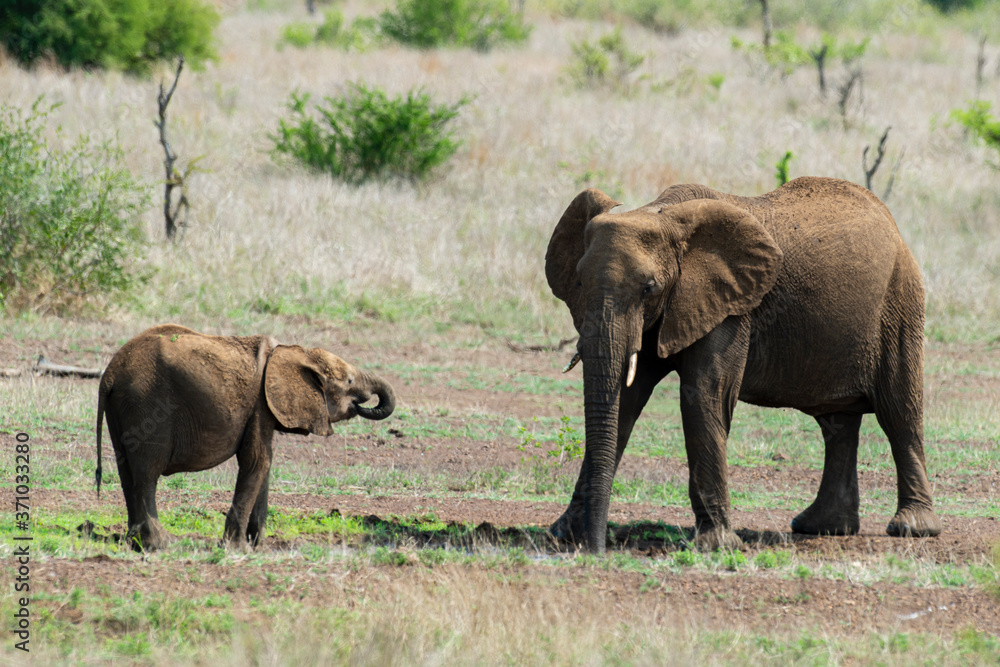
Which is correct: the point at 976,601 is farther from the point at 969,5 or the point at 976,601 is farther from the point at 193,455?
the point at 969,5

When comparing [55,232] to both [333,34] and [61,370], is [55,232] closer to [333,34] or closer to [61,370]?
[61,370]

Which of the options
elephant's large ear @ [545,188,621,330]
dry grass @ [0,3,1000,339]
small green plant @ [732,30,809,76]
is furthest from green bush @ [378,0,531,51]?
elephant's large ear @ [545,188,621,330]

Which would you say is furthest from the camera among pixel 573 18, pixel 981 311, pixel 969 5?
pixel 969 5

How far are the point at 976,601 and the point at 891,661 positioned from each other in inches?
52.6

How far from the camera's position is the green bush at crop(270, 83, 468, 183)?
22.6 m

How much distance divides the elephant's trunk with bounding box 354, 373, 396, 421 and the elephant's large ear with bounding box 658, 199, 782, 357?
172 cm

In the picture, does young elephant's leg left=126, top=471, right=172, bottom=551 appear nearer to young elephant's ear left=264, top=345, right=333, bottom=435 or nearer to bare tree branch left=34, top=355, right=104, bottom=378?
young elephant's ear left=264, top=345, right=333, bottom=435

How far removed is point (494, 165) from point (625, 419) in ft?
57.0

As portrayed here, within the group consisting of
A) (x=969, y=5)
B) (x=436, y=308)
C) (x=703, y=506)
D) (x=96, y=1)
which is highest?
(x=969, y=5)

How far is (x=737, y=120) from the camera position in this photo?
2766 cm

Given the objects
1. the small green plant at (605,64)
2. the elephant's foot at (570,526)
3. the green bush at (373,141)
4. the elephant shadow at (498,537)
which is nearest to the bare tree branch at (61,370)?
the elephant shadow at (498,537)

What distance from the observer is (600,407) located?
6547 mm

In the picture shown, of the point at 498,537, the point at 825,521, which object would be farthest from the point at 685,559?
the point at 825,521

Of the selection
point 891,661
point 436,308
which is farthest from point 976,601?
point 436,308
